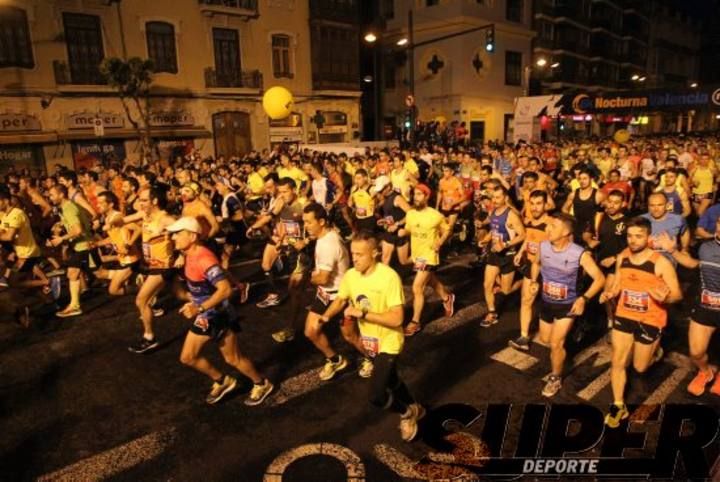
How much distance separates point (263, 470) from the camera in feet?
13.4

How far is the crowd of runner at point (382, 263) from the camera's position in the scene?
446 cm

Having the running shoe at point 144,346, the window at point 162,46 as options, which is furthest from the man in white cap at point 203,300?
the window at point 162,46

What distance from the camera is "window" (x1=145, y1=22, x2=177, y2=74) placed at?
2402cm

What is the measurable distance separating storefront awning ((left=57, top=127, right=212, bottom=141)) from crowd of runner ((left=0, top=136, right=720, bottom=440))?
12485mm

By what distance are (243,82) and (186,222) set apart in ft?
78.8

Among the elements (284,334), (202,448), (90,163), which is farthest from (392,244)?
(90,163)

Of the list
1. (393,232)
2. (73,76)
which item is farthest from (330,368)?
(73,76)

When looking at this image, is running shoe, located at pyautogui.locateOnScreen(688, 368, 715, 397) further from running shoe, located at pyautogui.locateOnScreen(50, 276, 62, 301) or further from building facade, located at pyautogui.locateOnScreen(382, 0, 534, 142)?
building facade, located at pyautogui.locateOnScreen(382, 0, 534, 142)

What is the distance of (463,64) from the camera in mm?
35812

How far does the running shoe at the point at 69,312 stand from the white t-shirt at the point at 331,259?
14.6 ft

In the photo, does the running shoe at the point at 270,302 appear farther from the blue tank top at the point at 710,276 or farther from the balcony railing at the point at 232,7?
the balcony railing at the point at 232,7

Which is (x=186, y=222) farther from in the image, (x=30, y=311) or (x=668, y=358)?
(x=668, y=358)

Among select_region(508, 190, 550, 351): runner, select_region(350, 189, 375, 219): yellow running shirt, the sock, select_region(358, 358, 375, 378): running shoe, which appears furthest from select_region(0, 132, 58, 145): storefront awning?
select_region(508, 190, 550, 351): runner

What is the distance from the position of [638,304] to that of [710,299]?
31.8 inches
